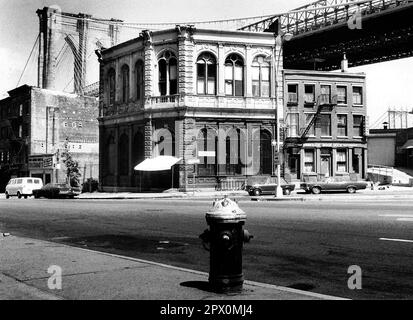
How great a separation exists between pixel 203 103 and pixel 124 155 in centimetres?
921

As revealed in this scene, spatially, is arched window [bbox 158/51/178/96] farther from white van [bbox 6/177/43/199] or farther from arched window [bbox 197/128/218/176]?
white van [bbox 6/177/43/199]

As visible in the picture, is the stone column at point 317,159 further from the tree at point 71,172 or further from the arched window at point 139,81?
the tree at point 71,172

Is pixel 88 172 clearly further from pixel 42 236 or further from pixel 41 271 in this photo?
pixel 41 271

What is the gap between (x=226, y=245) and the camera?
622cm

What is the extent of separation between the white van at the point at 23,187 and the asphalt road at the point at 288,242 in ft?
88.8

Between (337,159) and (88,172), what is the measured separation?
31.5 metres

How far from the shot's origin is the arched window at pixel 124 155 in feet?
146

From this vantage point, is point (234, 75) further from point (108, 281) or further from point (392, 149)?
point (108, 281)

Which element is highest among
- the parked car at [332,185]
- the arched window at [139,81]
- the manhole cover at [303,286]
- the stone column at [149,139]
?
the arched window at [139,81]

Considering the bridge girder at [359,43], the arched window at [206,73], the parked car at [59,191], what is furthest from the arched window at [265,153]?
the bridge girder at [359,43]

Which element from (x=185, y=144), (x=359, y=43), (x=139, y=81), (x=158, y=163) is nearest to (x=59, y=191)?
(x=158, y=163)

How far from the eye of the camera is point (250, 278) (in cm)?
762

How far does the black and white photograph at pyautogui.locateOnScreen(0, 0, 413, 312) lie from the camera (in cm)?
683
